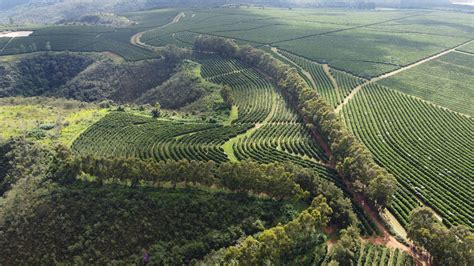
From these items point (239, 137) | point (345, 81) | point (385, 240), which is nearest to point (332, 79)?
point (345, 81)

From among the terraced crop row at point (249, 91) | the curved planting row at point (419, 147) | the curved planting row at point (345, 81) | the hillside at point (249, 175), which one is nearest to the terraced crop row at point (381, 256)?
the hillside at point (249, 175)

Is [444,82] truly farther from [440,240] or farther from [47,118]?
[47,118]

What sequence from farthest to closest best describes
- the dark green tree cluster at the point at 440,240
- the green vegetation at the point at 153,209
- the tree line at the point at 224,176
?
the tree line at the point at 224,176
the green vegetation at the point at 153,209
the dark green tree cluster at the point at 440,240

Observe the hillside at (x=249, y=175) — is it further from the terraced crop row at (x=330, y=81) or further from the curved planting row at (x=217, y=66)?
the curved planting row at (x=217, y=66)

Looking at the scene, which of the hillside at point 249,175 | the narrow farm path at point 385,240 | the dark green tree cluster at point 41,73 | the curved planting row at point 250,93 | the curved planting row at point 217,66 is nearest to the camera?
the narrow farm path at point 385,240

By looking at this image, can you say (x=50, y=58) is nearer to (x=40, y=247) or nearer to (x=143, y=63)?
(x=143, y=63)

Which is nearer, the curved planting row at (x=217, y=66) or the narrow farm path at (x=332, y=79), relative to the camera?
the narrow farm path at (x=332, y=79)

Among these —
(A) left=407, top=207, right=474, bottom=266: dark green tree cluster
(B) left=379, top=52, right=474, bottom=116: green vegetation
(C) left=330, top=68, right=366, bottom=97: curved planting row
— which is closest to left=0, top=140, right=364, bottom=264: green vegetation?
(A) left=407, top=207, right=474, bottom=266: dark green tree cluster

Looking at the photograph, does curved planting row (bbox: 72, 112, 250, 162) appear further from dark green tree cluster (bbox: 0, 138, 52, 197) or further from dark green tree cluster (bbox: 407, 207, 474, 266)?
dark green tree cluster (bbox: 407, 207, 474, 266)
